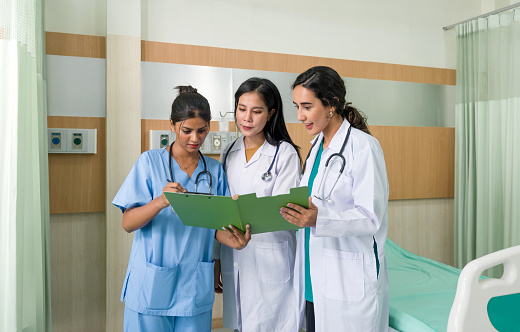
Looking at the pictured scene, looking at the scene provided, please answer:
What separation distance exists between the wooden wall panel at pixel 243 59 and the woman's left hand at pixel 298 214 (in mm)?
1836

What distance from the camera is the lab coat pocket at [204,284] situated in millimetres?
1544

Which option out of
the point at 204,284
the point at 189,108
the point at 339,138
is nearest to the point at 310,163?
the point at 339,138

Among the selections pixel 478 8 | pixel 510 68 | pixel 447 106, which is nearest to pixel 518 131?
pixel 510 68

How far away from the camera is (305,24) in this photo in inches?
126

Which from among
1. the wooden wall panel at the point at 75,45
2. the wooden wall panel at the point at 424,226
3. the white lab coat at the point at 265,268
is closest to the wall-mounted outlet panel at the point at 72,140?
the wooden wall panel at the point at 75,45

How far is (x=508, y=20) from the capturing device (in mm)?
3084

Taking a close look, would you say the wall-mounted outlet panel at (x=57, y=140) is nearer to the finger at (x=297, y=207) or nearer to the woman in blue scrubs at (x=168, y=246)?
the woman in blue scrubs at (x=168, y=246)

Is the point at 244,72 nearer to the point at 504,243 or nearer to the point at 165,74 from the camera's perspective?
→ the point at 165,74

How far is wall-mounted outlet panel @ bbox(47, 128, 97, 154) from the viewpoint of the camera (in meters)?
2.50

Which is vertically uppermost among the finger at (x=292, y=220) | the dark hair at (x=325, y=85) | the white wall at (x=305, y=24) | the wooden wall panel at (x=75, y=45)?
the white wall at (x=305, y=24)

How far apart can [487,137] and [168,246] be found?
9.45 feet

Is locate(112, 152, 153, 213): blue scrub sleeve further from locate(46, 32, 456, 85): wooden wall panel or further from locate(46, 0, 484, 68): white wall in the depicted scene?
locate(46, 0, 484, 68): white wall

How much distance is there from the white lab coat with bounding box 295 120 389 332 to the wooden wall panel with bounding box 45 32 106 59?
185cm

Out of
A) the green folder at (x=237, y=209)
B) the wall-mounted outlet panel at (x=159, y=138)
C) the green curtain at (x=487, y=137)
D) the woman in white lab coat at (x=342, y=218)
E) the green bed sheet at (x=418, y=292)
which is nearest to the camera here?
the green folder at (x=237, y=209)
